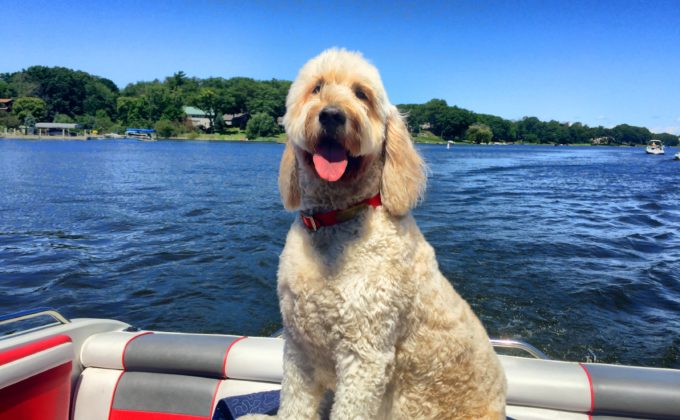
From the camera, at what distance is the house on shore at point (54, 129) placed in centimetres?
9438

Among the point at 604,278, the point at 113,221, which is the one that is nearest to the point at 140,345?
the point at 604,278

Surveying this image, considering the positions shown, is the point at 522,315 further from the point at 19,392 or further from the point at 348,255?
the point at 19,392

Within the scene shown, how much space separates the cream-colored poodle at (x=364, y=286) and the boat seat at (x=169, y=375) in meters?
0.79

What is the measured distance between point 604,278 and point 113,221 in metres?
13.6

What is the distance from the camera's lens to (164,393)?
2.96 m

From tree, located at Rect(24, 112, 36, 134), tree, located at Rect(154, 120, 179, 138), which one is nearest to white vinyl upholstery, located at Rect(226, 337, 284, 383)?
tree, located at Rect(154, 120, 179, 138)

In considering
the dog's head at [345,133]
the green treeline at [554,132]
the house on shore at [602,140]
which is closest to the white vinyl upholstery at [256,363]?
the dog's head at [345,133]

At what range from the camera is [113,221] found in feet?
45.1

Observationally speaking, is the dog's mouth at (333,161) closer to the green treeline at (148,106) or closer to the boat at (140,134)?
the green treeline at (148,106)

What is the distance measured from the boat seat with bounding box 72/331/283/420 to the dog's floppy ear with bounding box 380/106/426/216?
4.80 feet

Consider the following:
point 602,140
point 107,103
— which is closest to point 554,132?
point 602,140

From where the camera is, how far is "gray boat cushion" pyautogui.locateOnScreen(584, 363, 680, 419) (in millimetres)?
2467

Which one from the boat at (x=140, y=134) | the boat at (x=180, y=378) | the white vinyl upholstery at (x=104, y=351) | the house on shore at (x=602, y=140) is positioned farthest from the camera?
the house on shore at (x=602, y=140)

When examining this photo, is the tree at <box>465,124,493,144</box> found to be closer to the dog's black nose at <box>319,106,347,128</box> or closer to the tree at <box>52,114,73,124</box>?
the tree at <box>52,114,73,124</box>
